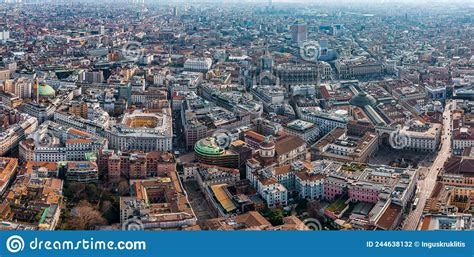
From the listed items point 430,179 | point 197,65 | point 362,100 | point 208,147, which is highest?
point 197,65

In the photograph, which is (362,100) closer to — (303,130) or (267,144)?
(303,130)

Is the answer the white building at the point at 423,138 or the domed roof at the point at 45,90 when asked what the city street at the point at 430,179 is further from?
the domed roof at the point at 45,90

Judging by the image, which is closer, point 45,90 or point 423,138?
point 423,138

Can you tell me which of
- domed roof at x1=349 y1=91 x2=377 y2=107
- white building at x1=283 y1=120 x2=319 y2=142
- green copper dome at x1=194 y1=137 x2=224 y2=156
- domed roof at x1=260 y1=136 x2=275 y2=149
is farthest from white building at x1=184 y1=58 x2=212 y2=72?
domed roof at x1=260 y1=136 x2=275 y2=149

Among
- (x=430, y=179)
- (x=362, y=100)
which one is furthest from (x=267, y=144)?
(x=362, y=100)

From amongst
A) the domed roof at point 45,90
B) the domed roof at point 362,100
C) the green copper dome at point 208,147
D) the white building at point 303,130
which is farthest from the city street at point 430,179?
the domed roof at point 45,90

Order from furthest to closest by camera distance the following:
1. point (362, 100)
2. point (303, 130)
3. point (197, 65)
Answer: point (197, 65) → point (362, 100) → point (303, 130)

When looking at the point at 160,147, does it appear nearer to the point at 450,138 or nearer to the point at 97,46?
the point at 450,138

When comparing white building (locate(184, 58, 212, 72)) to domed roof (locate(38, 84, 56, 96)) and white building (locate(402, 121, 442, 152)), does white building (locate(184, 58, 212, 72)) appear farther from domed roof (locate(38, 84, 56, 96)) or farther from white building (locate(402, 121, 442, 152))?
white building (locate(402, 121, 442, 152))
